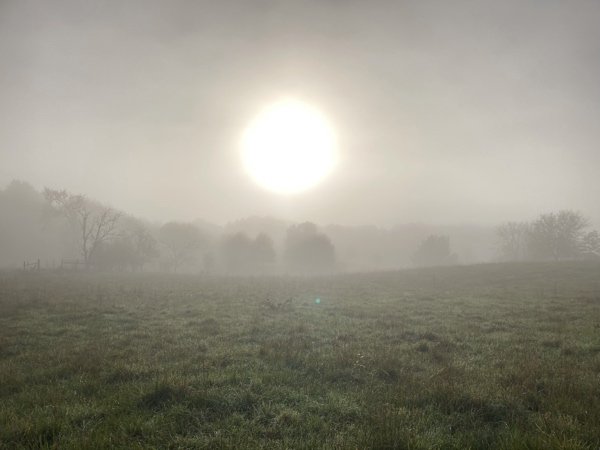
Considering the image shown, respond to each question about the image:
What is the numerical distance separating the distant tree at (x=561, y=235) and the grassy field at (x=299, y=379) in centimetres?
7587

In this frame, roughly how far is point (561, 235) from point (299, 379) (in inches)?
3719

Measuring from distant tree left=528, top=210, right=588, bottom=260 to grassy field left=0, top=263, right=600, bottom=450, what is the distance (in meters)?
75.9

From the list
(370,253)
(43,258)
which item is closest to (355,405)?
(43,258)

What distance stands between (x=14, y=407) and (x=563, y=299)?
1180 inches

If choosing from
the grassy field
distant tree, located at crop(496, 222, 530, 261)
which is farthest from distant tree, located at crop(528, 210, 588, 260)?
the grassy field

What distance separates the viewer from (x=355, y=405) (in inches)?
326

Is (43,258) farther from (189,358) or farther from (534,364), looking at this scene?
(534,364)

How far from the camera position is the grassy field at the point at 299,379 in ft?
22.6

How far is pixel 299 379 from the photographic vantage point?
402 inches

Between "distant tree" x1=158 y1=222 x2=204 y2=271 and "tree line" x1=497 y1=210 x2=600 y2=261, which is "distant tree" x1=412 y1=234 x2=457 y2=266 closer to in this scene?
"tree line" x1=497 y1=210 x2=600 y2=261

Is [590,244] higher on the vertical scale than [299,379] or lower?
higher

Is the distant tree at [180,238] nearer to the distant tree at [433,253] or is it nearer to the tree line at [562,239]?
the distant tree at [433,253]

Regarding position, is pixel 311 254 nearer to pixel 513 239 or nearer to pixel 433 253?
pixel 433 253

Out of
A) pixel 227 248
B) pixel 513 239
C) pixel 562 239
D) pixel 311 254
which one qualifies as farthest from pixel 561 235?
pixel 227 248
